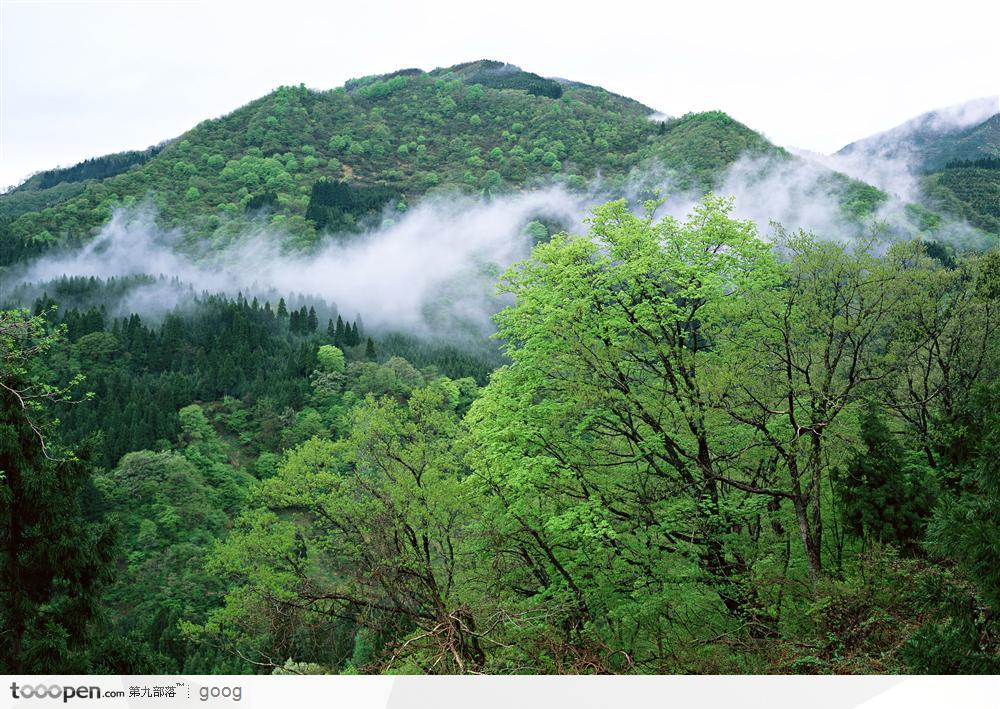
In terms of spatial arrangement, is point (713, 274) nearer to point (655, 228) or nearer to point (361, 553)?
point (655, 228)

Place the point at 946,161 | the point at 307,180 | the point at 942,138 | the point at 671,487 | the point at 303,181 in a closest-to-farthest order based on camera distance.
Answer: the point at 671,487 → the point at 946,161 → the point at 942,138 → the point at 303,181 → the point at 307,180

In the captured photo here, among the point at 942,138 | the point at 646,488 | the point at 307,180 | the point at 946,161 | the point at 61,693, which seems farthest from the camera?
the point at 307,180

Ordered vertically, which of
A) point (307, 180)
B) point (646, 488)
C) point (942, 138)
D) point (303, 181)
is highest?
point (307, 180)

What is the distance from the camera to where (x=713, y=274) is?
48.1 ft

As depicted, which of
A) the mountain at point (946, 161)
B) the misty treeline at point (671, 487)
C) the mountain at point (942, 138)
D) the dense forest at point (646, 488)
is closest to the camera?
the dense forest at point (646, 488)

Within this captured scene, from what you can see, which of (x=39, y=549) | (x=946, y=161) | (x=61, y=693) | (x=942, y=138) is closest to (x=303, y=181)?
(x=946, y=161)

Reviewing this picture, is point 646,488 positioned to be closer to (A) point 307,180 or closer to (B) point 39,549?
(B) point 39,549

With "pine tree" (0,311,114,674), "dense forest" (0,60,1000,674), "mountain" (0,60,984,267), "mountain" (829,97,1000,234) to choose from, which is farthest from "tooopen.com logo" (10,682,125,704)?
"mountain" (0,60,984,267)

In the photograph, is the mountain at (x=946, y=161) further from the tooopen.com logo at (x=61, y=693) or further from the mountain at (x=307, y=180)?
the tooopen.com logo at (x=61, y=693)

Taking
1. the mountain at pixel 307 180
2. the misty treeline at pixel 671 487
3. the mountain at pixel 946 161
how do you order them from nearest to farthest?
the misty treeline at pixel 671 487, the mountain at pixel 946 161, the mountain at pixel 307 180

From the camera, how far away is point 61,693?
7.65m

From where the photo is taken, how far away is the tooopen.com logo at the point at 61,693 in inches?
301

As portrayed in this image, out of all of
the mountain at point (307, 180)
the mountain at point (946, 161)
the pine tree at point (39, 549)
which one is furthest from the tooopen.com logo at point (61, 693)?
the mountain at point (307, 180)

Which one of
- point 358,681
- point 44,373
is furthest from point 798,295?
point 44,373
